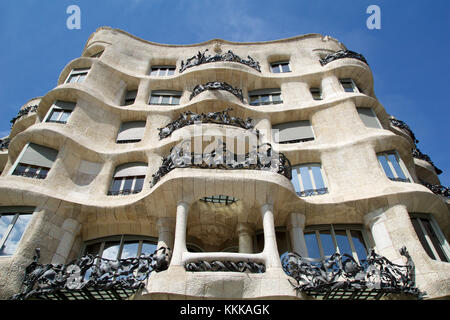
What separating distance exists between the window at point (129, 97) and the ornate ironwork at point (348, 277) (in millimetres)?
12041

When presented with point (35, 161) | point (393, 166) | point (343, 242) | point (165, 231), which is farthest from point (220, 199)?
point (35, 161)

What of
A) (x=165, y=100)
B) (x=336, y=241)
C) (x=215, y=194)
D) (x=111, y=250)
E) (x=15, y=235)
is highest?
(x=165, y=100)

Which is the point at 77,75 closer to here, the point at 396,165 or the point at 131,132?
the point at 131,132

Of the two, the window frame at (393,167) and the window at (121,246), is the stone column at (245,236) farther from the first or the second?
the window frame at (393,167)

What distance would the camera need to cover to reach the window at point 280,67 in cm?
1935

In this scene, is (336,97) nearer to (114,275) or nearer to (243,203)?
(243,203)

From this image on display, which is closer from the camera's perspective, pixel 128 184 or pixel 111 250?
pixel 111 250

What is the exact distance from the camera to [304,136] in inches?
587

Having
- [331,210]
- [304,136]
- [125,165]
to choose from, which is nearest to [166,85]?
[125,165]

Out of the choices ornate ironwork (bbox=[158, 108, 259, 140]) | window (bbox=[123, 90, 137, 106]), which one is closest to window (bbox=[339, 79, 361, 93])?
ornate ironwork (bbox=[158, 108, 259, 140])

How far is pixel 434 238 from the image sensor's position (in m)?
11.0

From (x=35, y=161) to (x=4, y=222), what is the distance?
2.57 metres

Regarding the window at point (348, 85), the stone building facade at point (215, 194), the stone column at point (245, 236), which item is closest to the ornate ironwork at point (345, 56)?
the stone building facade at point (215, 194)
